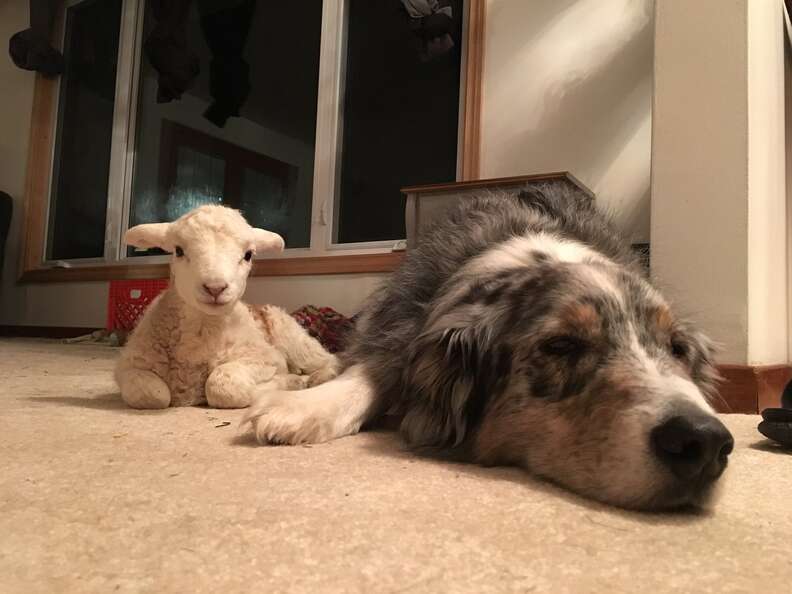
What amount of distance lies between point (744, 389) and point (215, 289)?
1.67 meters

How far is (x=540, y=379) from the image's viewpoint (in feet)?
3.80

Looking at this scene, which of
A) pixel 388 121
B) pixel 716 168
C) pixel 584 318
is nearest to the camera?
pixel 584 318

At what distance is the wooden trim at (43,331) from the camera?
542 cm

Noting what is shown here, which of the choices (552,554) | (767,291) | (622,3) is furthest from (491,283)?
(622,3)

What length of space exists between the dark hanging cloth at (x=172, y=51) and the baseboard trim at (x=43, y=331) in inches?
92.5

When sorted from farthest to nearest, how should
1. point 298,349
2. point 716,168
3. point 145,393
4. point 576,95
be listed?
point 576,95 < point 298,349 < point 716,168 < point 145,393

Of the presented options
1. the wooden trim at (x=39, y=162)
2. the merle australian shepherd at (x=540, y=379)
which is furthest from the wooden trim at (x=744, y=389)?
the wooden trim at (x=39, y=162)

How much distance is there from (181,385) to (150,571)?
1.16 meters

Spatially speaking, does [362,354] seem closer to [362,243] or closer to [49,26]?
[362,243]

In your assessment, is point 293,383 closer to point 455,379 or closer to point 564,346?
point 455,379

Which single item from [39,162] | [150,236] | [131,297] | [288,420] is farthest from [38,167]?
[288,420]

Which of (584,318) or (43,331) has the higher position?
(584,318)

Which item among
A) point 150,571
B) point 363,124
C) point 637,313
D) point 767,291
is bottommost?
point 150,571

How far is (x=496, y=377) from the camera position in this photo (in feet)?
4.11
